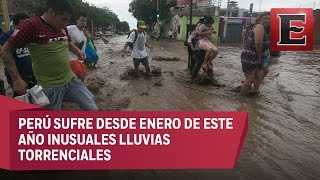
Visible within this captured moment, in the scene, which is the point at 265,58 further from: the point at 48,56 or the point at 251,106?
the point at 48,56

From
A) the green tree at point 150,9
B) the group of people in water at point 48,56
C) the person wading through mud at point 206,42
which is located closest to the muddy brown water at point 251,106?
the person wading through mud at point 206,42

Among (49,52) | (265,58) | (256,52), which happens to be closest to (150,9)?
(265,58)

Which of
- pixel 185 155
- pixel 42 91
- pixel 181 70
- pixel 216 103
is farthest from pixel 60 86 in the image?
pixel 181 70

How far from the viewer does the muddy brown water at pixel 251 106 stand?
3725 mm

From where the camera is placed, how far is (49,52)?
143 inches

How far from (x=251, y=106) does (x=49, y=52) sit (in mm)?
4193

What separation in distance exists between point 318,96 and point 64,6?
619 cm

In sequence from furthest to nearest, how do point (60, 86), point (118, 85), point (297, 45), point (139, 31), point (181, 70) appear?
point (181, 70) → point (139, 31) → point (118, 85) → point (297, 45) → point (60, 86)

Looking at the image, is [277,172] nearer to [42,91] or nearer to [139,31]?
[42,91]

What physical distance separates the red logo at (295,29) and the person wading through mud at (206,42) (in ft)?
12.6

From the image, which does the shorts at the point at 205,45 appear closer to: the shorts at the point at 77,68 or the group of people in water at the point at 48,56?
the shorts at the point at 77,68

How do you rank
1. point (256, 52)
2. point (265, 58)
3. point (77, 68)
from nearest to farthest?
point (77, 68)
point (256, 52)
point (265, 58)

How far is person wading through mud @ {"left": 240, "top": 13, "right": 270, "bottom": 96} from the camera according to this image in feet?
22.4

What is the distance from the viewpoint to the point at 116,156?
318 centimetres
